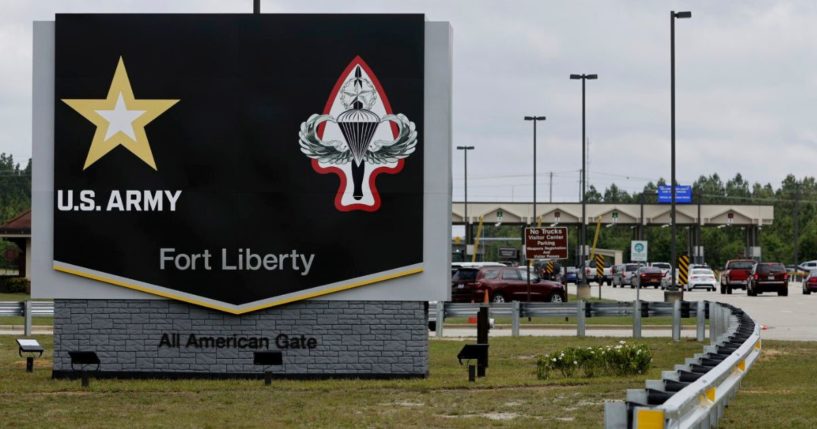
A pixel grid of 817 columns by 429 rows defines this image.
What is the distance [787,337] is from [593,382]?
14.5 m

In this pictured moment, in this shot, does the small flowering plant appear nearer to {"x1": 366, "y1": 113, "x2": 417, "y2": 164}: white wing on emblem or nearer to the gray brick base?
the gray brick base

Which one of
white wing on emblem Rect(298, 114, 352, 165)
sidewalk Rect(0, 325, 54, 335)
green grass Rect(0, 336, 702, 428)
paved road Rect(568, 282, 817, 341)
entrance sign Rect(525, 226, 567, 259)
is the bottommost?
sidewalk Rect(0, 325, 54, 335)

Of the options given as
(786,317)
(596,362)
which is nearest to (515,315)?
(596,362)

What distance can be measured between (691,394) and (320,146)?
11.3m

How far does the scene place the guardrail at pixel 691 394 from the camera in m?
8.61

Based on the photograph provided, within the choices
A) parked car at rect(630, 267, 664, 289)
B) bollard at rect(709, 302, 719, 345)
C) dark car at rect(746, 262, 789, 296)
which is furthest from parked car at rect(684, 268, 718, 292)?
bollard at rect(709, 302, 719, 345)

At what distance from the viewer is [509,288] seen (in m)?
51.4

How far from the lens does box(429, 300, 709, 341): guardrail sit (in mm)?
32062

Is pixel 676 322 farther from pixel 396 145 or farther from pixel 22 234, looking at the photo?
pixel 22 234

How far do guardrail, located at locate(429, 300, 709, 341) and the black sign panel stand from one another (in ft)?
39.9

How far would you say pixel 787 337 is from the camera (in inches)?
1297

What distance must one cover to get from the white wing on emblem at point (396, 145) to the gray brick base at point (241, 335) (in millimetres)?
2094

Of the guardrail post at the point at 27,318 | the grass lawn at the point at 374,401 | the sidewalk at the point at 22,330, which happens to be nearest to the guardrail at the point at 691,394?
the grass lawn at the point at 374,401

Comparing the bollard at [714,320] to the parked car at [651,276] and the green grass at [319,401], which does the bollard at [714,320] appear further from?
the parked car at [651,276]
